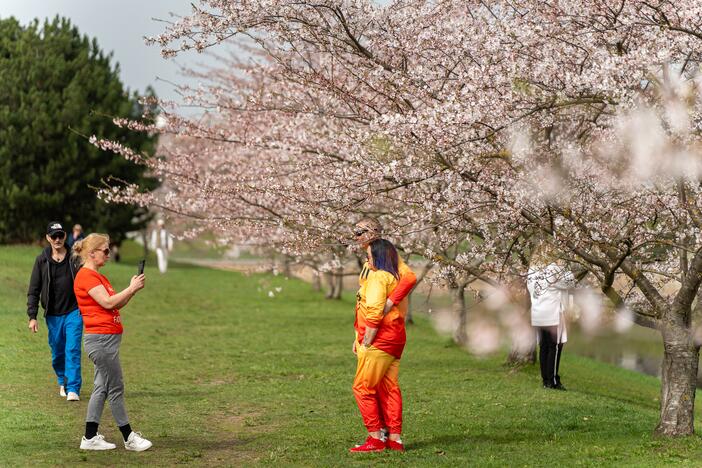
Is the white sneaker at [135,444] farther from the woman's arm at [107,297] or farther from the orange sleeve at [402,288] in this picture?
the orange sleeve at [402,288]

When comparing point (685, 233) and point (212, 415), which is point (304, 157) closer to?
point (212, 415)

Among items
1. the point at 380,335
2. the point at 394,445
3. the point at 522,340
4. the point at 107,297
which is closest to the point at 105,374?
the point at 107,297

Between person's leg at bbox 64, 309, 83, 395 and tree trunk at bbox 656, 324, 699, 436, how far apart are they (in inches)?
249

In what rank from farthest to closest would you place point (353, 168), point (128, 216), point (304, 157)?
point (128, 216) → point (304, 157) → point (353, 168)

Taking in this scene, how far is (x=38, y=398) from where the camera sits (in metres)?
12.4

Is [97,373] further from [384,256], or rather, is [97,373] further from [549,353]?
[549,353]

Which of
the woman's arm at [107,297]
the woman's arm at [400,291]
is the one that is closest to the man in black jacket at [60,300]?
the woman's arm at [107,297]

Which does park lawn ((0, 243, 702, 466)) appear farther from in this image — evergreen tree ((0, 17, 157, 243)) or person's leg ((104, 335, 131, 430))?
evergreen tree ((0, 17, 157, 243))

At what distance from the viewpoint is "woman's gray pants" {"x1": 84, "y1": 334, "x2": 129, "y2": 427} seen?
9.02 metres

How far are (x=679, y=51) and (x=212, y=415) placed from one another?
6.24 meters

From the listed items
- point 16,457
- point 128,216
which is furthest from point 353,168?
point 128,216

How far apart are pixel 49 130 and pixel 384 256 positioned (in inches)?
1463

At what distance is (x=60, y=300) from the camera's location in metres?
12.1

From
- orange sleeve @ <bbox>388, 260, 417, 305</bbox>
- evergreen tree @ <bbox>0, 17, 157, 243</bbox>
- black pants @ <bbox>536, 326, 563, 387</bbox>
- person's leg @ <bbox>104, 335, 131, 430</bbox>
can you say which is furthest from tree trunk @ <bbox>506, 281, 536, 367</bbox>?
evergreen tree @ <bbox>0, 17, 157, 243</bbox>
